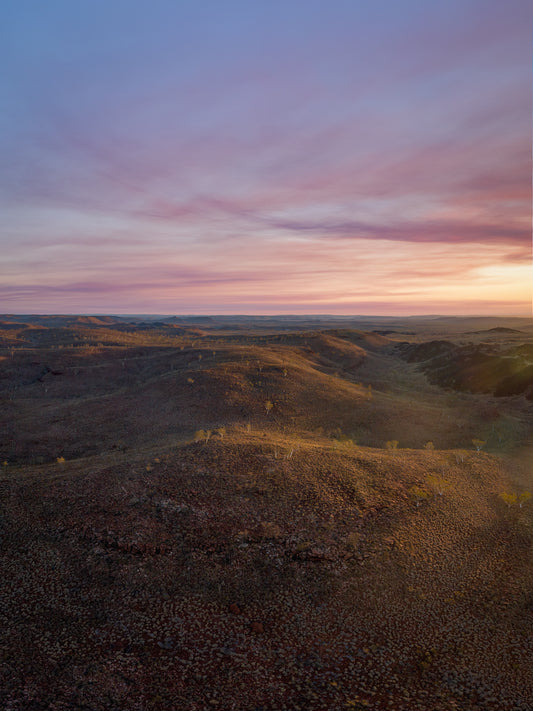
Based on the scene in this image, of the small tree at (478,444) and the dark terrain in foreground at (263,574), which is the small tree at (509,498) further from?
the small tree at (478,444)

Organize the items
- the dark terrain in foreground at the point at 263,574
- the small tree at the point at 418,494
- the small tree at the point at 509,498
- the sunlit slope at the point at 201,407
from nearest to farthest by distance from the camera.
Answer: the dark terrain in foreground at the point at 263,574, the small tree at the point at 418,494, the small tree at the point at 509,498, the sunlit slope at the point at 201,407

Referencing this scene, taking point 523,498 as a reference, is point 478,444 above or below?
below

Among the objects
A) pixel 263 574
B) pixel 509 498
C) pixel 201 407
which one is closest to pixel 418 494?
pixel 509 498

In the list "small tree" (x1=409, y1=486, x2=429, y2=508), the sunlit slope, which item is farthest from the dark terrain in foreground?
the sunlit slope

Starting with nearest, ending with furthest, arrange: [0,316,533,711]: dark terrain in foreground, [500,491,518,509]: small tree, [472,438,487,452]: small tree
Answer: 1. [0,316,533,711]: dark terrain in foreground
2. [500,491,518,509]: small tree
3. [472,438,487,452]: small tree

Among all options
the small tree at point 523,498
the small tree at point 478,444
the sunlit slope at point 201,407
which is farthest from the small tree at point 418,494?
the small tree at point 478,444

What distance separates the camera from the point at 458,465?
1917 centimetres

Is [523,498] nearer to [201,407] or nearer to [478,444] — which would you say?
[478,444]

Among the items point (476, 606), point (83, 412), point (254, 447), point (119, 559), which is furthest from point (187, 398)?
point (476, 606)

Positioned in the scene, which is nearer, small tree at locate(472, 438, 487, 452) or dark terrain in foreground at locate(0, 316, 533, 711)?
dark terrain in foreground at locate(0, 316, 533, 711)

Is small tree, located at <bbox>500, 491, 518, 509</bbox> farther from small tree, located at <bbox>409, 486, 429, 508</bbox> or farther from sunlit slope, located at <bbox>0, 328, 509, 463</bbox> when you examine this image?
sunlit slope, located at <bbox>0, 328, 509, 463</bbox>

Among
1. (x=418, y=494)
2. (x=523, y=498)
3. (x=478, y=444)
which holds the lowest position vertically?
(x=478, y=444)

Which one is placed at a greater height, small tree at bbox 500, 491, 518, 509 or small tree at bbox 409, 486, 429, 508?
small tree at bbox 409, 486, 429, 508

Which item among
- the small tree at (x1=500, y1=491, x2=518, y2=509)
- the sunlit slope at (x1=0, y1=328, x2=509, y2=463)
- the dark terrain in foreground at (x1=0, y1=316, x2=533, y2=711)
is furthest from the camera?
the sunlit slope at (x1=0, y1=328, x2=509, y2=463)
